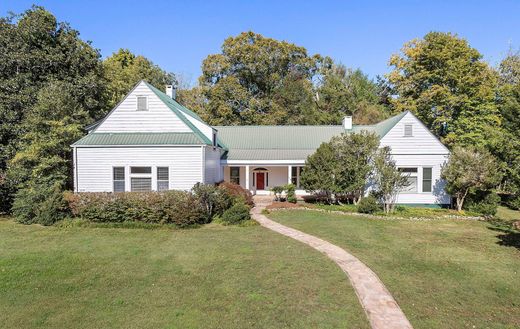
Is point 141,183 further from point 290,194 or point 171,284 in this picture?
point 171,284

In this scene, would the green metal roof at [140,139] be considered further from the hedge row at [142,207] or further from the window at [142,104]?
the hedge row at [142,207]

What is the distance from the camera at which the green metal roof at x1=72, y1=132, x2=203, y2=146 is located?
1736 centimetres

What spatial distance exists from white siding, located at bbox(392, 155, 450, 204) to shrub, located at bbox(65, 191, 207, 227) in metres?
13.7

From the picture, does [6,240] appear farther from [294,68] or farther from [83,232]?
[294,68]

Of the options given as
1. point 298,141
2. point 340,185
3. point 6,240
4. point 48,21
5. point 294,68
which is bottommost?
point 6,240

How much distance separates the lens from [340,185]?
1980cm

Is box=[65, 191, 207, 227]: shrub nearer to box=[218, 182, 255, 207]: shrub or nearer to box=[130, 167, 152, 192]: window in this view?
A: box=[130, 167, 152, 192]: window

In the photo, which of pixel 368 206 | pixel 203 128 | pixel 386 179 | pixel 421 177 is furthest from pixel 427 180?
pixel 203 128

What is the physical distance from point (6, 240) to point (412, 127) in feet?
72.3

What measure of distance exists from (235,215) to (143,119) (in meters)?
8.08

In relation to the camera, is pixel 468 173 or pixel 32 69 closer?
pixel 468 173

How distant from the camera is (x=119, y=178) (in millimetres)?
17750

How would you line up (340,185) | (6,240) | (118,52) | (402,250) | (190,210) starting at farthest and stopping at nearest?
(118,52) < (340,185) < (190,210) < (6,240) < (402,250)

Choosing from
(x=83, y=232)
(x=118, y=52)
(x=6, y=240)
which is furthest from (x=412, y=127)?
(x=118, y=52)
